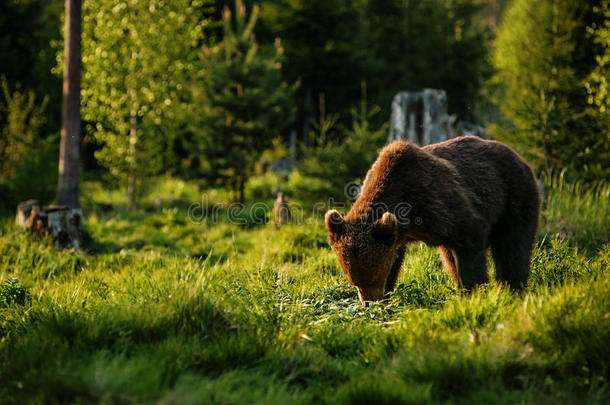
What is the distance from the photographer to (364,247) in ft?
12.7

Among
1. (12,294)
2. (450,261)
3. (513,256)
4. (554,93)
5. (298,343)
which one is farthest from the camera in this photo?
(554,93)

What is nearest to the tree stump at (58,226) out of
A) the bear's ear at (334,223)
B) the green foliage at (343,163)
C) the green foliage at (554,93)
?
the green foliage at (343,163)

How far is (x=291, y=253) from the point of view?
672 centimetres

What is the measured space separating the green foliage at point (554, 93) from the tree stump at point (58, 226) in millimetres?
8140

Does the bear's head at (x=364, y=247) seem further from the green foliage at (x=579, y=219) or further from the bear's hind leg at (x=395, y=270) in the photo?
the green foliage at (x=579, y=219)

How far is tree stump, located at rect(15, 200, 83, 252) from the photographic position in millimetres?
7777

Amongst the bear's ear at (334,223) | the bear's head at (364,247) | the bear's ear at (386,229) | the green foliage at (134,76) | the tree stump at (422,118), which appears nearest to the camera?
the bear's ear at (386,229)

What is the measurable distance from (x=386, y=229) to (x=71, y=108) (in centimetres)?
822

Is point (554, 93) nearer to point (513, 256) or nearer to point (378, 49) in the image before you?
point (513, 256)

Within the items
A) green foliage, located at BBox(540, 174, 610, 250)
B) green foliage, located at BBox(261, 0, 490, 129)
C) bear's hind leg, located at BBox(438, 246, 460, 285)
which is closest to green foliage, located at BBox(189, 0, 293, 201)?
green foliage, located at BBox(261, 0, 490, 129)

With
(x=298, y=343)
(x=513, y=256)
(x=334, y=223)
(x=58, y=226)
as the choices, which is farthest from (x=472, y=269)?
(x=58, y=226)

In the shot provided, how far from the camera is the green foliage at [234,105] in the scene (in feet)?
43.7

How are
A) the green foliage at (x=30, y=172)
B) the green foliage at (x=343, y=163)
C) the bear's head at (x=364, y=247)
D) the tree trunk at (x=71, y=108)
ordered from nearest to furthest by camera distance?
the bear's head at (x=364, y=247), the tree trunk at (x=71, y=108), the green foliage at (x=343, y=163), the green foliage at (x=30, y=172)

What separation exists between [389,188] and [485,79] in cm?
2114
